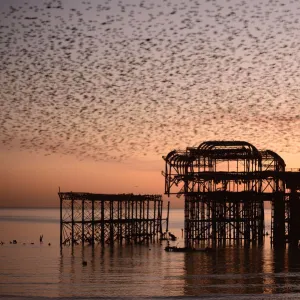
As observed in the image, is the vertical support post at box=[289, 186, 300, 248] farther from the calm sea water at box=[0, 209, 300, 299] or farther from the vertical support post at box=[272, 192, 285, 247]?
the calm sea water at box=[0, 209, 300, 299]

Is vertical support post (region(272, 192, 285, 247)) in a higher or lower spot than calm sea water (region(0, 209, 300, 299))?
higher

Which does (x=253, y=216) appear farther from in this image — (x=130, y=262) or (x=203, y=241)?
(x=130, y=262)

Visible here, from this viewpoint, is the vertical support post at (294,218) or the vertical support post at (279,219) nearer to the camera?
the vertical support post at (294,218)

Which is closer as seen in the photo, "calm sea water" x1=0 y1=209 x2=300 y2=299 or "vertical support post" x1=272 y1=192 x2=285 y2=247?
"calm sea water" x1=0 y1=209 x2=300 y2=299

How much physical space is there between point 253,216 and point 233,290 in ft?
150

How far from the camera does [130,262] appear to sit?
65812 mm

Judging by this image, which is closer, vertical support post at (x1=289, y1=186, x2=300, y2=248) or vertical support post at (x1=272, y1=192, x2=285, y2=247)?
vertical support post at (x1=289, y1=186, x2=300, y2=248)

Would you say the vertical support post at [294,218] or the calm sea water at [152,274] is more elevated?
the vertical support post at [294,218]

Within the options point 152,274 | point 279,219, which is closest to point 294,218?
point 279,219

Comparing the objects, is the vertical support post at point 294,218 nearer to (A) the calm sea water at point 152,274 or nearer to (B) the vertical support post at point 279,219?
(B) the vertical support post at point 279,219

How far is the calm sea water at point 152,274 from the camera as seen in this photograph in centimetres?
4419

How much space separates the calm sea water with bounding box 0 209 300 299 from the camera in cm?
4419

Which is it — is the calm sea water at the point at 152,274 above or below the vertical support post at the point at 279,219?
below

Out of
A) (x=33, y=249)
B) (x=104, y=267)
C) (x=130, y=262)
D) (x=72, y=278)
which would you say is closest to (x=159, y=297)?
→ (x=72, y=278)
